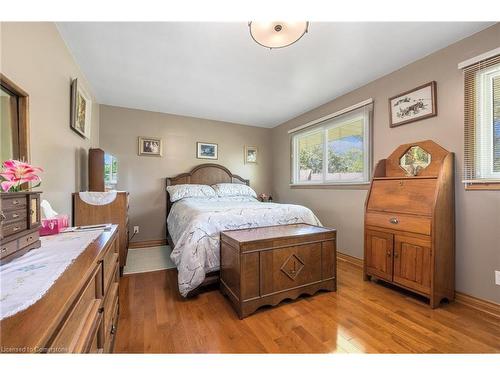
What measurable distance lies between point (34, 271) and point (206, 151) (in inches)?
142

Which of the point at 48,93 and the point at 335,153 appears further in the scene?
the point at 335,153

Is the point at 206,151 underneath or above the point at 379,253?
above

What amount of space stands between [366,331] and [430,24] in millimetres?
2411

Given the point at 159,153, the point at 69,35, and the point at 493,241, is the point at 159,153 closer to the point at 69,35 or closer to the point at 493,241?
the point at 69,35

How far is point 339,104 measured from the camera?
124 inches

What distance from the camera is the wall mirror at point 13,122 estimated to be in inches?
43.1

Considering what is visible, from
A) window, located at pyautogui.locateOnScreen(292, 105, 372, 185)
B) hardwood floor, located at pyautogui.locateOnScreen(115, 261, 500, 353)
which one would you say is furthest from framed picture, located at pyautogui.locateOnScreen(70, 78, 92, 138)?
window, located at pyautogui.locateOnScreen(292, 105, 372, 185)

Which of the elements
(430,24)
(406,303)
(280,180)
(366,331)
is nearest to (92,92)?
(280,180)

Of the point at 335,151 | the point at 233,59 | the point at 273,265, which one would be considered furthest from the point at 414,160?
the point at 233,59

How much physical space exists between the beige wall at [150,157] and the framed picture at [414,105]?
2.83m

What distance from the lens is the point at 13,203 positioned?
2.69ft

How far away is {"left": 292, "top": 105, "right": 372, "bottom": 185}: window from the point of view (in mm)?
2865

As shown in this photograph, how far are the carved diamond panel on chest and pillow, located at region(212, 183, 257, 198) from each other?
6.95ft

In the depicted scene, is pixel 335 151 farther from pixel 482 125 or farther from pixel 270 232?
pixel 270 232
